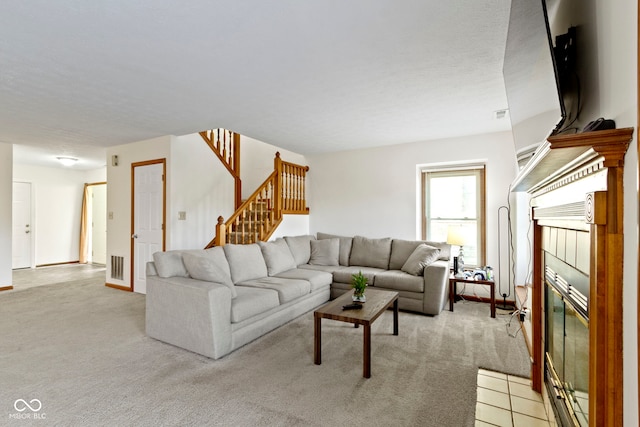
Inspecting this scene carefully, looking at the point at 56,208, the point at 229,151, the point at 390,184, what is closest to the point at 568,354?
the point at 390,184

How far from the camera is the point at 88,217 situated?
8000 millimetres

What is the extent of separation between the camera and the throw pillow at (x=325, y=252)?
488 cm

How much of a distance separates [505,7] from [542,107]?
68 cm

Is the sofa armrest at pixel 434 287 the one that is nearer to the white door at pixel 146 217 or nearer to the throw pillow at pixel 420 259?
the throw pillow at pixel 420 259

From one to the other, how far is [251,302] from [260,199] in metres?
2.49

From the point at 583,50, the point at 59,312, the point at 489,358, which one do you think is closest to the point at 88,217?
the point at 59,312

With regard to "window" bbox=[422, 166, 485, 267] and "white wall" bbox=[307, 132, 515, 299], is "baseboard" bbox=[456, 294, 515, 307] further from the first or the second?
"window" bbox=[422, 166, 485, 267]

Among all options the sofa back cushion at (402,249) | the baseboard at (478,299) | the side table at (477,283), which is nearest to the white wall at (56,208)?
the sofa back cushion at (402,249)

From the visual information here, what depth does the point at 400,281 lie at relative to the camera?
12.8 ft

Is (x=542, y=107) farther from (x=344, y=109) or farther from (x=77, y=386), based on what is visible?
(x=77, y=386)

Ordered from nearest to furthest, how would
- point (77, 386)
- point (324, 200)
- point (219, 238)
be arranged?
point (77, 386)
point (219, 238)
point (324, 200)

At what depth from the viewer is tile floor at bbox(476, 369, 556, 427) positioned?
6.09 feet

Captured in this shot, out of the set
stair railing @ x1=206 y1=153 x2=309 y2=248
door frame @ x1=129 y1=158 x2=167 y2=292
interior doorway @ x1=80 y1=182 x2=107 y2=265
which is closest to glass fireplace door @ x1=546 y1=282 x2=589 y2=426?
stair railing @ x1=206 y1=153 x2=309 y2=248
